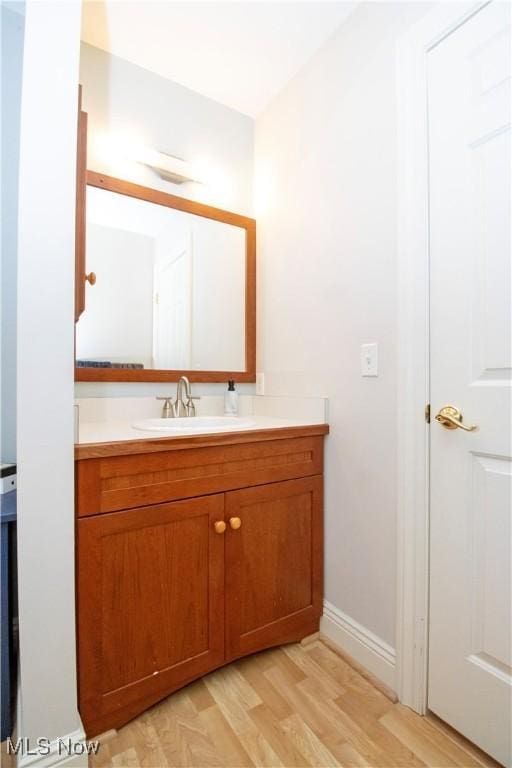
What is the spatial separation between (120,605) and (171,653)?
0.26 meters

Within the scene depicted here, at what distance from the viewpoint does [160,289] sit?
1719mm

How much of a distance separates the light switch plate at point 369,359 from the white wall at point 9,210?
1.32 m

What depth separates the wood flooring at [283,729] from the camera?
1.03m

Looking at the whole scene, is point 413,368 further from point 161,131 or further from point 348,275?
point 161,131

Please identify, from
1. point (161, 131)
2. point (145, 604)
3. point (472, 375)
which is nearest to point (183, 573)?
point (145, 604)

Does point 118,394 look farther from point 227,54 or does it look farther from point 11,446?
point 227,54

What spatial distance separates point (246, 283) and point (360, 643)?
1661mm

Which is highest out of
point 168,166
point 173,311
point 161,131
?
point 161,131

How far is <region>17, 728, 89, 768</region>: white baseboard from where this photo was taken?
3.06ft

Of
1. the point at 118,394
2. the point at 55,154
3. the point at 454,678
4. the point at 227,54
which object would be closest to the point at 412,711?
the point at 454,678

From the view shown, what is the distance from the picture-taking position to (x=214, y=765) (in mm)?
1007

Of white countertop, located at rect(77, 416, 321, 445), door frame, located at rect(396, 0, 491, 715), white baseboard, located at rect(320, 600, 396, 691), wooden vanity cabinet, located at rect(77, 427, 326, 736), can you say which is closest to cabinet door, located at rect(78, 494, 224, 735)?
wooden vanity cabinet, located at rect(77, 427, 326, 736)

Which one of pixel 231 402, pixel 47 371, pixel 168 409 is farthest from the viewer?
pixel 231 402

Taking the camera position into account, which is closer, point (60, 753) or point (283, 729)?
point (60, 753)
